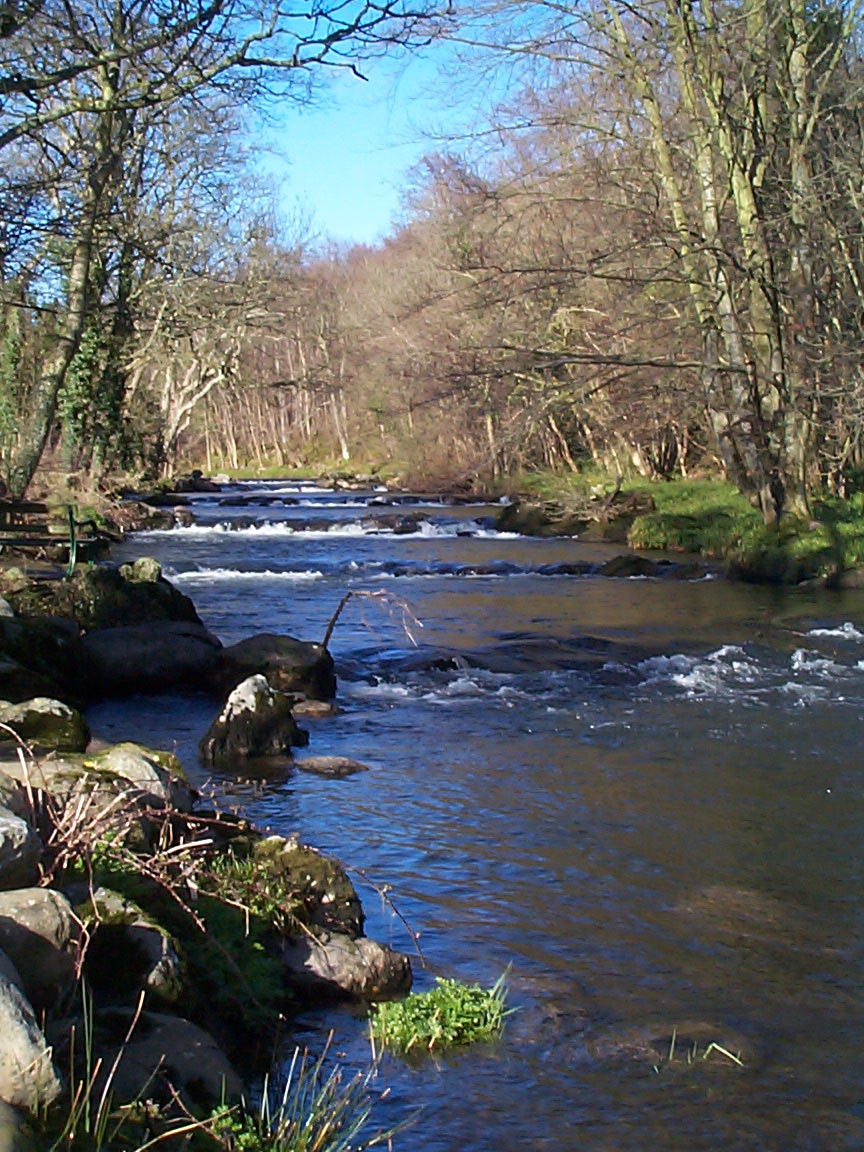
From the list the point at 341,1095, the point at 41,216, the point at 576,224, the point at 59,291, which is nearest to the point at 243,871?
the point at 341,1095

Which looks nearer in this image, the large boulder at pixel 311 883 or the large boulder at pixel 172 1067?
the large boulder at pixel 172 1067

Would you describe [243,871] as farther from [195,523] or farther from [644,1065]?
[195,523]

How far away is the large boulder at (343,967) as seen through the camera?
556cm

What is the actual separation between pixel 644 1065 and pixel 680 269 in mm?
20517

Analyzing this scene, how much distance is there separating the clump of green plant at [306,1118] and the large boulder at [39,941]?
2.04 feet

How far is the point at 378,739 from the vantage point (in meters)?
11.1

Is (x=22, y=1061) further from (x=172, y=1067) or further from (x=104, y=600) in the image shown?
(x=104, y=600)

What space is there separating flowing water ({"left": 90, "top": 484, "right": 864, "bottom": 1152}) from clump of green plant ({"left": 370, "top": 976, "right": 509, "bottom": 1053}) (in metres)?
0.10

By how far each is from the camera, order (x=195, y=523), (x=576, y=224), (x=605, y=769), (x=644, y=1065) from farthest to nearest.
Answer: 1. (x=195, y=523)
2. (x=576, y=224)
3. (x=605, y=769)
4. (x=644, y=1065)

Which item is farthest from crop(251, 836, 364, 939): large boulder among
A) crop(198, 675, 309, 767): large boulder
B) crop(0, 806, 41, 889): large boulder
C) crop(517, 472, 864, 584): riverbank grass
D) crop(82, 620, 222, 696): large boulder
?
crop(517, 472, 864, 584): riverbank grass

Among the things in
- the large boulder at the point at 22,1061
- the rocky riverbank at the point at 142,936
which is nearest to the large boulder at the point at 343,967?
the rocky riverbank at the point at 142,936

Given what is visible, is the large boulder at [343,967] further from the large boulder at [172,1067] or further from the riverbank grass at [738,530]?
the riverbank grass at [738,530]

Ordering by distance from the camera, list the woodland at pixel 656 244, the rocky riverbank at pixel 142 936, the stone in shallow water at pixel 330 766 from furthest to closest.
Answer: the woodland at pixel 656 244 → the stone in shallow water at pixel 330 766 → the rocky riverbank at pixel 142 936

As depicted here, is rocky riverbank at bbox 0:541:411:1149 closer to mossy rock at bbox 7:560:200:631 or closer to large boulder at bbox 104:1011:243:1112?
large boulder at bbox 104:1011:243:1112
